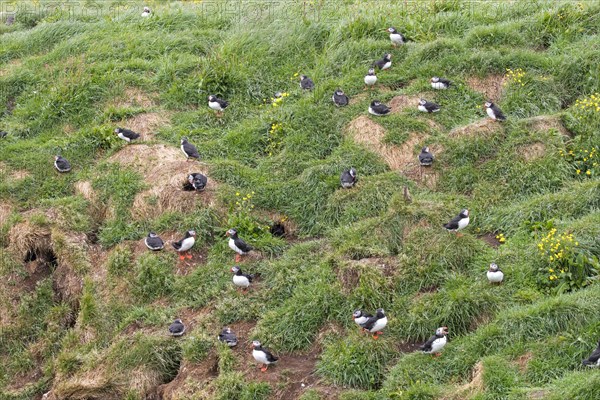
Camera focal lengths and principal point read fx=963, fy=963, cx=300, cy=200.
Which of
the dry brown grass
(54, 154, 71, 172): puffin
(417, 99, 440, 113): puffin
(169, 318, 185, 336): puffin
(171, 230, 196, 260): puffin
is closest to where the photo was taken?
(169, 318, 185, 336): puffin

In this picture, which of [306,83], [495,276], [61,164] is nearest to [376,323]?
[495,276]

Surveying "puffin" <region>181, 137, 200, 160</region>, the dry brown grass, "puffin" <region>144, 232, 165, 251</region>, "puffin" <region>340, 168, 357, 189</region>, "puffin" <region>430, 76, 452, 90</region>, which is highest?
"puffin" <region>430, 76, 452, 90</region>

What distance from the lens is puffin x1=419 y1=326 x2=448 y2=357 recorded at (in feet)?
38.6

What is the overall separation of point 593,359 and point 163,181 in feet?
24.2

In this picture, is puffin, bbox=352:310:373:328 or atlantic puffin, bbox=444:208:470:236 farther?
atlantic puffin, bbox=444:208:470:236

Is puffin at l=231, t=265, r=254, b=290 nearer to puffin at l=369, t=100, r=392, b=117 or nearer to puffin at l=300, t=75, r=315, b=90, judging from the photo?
puffin at l=369, t=100, r=392, b=117

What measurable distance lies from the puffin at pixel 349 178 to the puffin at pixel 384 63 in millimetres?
3071

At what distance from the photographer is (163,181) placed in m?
15.2

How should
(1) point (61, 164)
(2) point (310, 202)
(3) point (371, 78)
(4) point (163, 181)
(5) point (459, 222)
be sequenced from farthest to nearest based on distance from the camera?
1. (3) point (371, 78)
2. (1) point (61, 164)
3. (4) point (163, 181)
4. (2) point (310, 202)
5. (5) point (459, 222)

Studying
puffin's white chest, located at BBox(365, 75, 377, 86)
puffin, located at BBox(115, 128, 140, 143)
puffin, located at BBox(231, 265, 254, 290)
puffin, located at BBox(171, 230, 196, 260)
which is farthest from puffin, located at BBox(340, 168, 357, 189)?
puffin, located at BBox(115, 128, 140, 143)

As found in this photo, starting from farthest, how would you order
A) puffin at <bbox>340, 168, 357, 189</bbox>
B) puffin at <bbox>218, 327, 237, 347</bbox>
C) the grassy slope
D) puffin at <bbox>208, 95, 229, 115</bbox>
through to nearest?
puffin at <bbox>208, 95, 229, 115</bbox> < puffin at <bbox>340, 168, 357, 189</bbox> < puffin at <bbox>218, 327, 237, 347</bbox> < the grassy slope

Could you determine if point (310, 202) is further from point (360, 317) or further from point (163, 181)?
point (360, 317)

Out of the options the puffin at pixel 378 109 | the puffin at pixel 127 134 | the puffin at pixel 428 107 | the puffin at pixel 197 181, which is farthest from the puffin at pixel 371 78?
the puffin at pixel 127 134

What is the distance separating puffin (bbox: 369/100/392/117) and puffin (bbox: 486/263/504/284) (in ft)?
13.5
